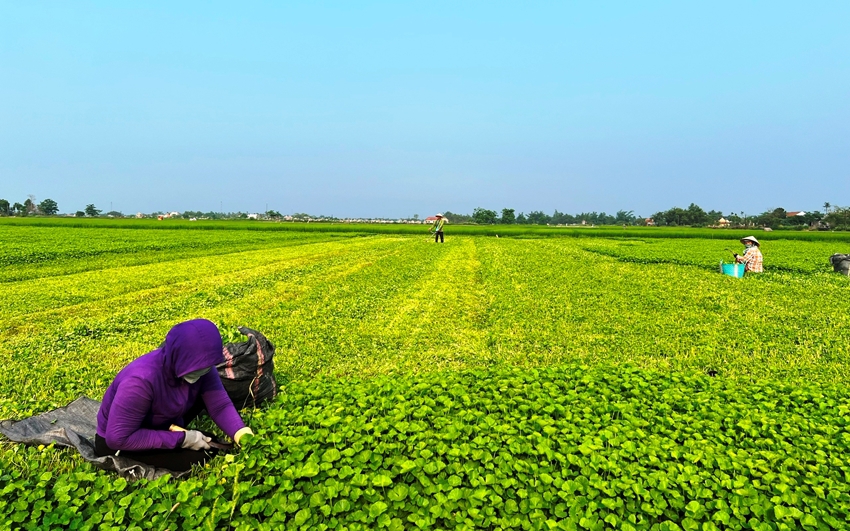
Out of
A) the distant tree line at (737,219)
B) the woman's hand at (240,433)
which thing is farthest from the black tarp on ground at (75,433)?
the distant tree line at (737,219)

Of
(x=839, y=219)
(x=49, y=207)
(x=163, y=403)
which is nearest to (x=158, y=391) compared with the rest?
(x=163, y=403)

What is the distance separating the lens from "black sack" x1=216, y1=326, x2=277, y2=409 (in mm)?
4660

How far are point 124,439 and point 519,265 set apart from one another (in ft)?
49.9

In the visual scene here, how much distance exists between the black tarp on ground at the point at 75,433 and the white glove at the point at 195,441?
A: 0.71 ft

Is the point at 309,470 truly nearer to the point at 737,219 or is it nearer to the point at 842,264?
A: the point at 842,264

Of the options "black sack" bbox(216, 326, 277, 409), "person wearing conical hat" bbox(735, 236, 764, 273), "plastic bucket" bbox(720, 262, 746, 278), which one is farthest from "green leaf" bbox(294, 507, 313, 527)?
"person wearing conical hat" bbox(735, 236, 764, 273)

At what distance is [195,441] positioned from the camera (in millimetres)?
3877

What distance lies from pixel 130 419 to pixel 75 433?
88 cm

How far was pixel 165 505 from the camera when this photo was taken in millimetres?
3117

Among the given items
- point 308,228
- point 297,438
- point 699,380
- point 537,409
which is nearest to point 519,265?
point 699,380

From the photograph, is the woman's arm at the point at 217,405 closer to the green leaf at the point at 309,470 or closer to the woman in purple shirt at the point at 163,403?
the woman in purple shirt at the point at 163,403

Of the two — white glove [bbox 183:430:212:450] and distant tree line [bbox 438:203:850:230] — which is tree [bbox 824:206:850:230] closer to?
distant tree line [bbox 438:203:850:230]

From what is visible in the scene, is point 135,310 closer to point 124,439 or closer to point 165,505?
point 124,439

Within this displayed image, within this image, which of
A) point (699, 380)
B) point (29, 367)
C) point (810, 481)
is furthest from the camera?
point (29, 367)
